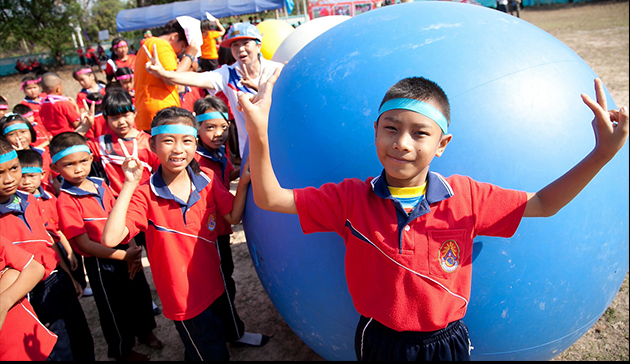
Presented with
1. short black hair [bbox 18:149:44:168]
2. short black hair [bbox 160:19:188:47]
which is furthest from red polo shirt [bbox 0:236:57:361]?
short black hair [bbox 160:19:188:47]

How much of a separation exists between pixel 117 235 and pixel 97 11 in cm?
8761

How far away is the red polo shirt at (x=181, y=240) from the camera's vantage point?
2596 mm

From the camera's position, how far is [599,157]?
5.25 ft

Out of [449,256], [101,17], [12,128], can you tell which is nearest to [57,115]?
[12,128]

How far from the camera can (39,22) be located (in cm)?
3347

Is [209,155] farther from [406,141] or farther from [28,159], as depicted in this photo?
[406,141]

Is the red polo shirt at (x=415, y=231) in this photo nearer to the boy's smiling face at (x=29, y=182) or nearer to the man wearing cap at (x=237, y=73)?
the man wearing cap at (x=237, y=73)

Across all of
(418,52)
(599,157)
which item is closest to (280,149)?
(418,52)

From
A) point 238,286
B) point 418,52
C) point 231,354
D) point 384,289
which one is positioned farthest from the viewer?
point 238,286

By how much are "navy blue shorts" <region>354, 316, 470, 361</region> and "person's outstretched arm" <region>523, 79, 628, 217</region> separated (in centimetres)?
65

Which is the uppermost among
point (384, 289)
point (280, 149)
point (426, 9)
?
point (426, 9)

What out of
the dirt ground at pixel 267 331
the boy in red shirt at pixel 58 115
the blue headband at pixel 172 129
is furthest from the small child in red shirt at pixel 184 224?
the boy in red shirt at pixel 58 115

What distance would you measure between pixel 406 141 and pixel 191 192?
1.55 metres

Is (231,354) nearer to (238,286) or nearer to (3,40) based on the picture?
(238,286)
